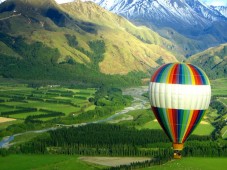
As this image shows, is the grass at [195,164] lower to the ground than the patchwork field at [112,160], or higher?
lower

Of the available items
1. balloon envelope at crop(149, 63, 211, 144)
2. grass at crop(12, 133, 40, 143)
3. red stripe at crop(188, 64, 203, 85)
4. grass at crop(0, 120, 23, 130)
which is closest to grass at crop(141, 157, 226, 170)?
balloon envelope at crop(149, 63, 211, 144)

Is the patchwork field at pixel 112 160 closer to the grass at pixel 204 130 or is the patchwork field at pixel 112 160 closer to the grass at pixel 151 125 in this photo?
the grass at pixel 204 130

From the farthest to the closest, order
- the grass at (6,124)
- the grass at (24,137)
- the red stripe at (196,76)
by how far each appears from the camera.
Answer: the grass at (6,124) → the grass at (24,137) → the red stripe at (196,76)

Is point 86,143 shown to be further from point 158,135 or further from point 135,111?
point 135,111

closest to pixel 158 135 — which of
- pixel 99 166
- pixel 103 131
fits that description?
pixel 103 131

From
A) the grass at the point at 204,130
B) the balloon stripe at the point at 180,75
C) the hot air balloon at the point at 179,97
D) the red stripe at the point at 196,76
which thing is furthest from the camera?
the grass at the point at 204,130

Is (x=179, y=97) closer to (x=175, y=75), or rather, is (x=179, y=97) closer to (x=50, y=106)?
(x=175, y=75)

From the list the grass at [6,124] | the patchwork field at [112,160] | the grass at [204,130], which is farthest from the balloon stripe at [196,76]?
the grass at [6,124]

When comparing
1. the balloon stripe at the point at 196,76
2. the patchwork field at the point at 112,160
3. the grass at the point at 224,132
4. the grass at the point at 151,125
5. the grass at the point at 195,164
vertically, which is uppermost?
the balloon stripe at the point at 196,76

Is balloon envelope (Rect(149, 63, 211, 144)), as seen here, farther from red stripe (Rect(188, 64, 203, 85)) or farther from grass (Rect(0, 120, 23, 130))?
grass (Rect(0, 120, 23, 130))
